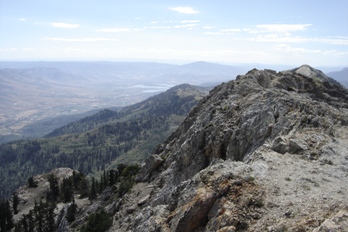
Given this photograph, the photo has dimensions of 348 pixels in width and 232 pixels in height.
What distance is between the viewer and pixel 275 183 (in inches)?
957

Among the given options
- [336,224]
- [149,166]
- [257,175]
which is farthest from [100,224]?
[336,224]

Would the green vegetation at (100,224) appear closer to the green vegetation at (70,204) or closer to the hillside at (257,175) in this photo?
the green vegetation at (70,204)

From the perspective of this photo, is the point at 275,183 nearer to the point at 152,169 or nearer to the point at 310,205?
the point at 310,205

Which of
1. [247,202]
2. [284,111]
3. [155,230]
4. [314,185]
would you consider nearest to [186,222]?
[155,230]

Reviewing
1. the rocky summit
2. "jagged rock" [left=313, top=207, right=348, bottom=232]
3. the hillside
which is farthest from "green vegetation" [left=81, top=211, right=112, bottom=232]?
"jagged rock" [left=313, top=207, right=348, bottom=232]

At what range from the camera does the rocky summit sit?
66.9ft

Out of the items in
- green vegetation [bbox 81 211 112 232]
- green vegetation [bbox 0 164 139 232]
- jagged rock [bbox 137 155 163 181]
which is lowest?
green vegetation [bbox 0 164 139 232]

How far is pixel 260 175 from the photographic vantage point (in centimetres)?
2520

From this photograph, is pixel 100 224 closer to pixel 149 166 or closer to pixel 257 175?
pixel 149 166

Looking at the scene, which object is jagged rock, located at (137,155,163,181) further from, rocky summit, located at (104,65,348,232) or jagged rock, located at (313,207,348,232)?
jagged rock, located at (313,207,348,232)

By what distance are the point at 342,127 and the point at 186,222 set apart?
87.7 ft

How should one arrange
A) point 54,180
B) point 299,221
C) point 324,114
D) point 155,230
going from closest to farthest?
point 299,221 < point 155,230 < point 324,114 < point 54,180

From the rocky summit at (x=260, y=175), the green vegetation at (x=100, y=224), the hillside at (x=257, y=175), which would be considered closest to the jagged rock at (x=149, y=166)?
the hillside at (x=257, y=175)

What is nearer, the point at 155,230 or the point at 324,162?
the point at 155,230
